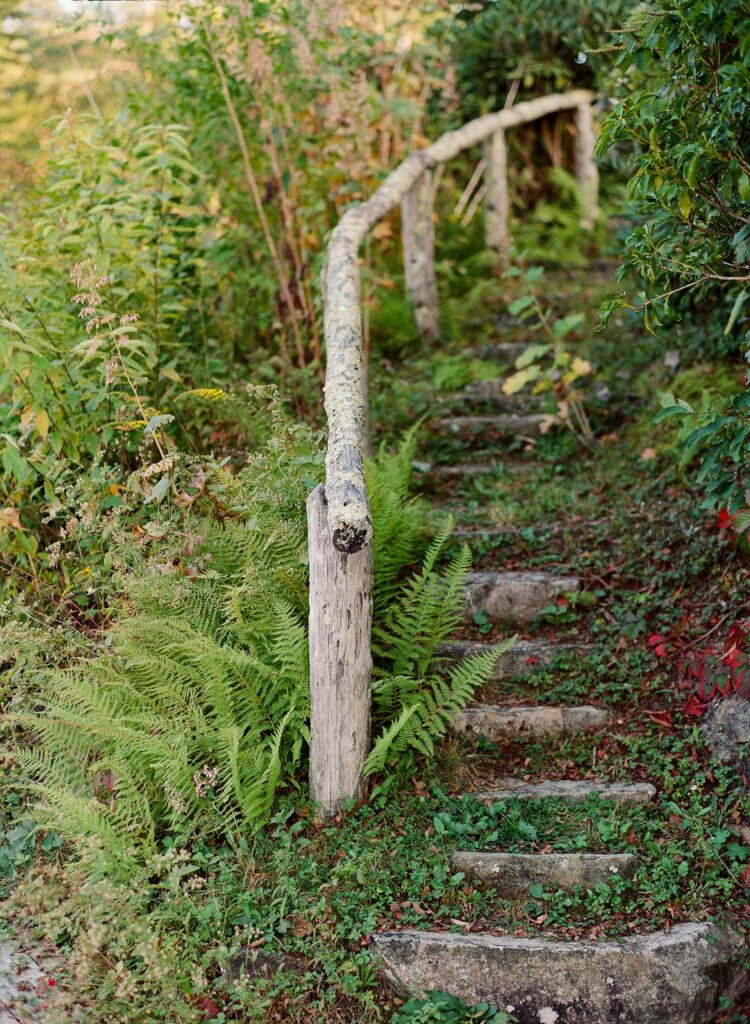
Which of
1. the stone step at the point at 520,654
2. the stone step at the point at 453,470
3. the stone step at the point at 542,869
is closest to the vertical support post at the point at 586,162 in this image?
the stone step at the point at 453,470

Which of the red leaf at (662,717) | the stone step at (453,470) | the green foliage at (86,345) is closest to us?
the red leaf at (662,717)

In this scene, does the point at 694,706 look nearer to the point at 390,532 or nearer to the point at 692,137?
the point at 390,532

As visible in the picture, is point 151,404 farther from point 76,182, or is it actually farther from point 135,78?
point 135,78

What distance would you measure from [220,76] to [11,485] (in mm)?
3114

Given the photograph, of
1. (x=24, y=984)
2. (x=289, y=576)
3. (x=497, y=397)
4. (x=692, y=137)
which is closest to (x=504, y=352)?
(x=497, y=397)

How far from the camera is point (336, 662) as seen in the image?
11.9 feet

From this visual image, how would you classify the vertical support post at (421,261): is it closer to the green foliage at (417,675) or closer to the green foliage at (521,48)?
the green foliage at (521,48)

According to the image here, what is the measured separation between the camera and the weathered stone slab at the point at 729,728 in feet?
13.0

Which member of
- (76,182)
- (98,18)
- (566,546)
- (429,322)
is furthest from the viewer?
(429,322)

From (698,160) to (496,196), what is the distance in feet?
17.4

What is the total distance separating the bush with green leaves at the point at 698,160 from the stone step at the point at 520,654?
117 cm

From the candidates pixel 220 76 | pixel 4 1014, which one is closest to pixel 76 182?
pixel 220 76

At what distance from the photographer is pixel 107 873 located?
3.54 m

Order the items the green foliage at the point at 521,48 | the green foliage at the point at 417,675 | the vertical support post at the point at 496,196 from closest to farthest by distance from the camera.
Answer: the green foliage at the point at 417,675
the vertical support post at the point at 496,196
the green foliage at the point at 521,48
